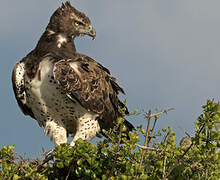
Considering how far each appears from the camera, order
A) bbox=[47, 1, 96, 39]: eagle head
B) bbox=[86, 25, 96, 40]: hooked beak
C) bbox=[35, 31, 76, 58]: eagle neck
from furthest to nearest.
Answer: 1. bbox=[86, 25, 96, 40]: hooked beak
2. bbox=[47, 1, 96, 39]: eagle head
3. bbox=[35, 31, 76, 58]: eagle neck

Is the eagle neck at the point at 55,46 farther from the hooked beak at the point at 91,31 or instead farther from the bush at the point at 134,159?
the bush at the point at 134,159

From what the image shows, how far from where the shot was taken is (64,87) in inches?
298

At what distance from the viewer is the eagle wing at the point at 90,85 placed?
762 centimetres

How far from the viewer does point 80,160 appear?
5.53 metres

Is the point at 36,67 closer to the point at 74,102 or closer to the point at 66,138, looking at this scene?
the point at 74,102

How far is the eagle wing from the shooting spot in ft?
25.0

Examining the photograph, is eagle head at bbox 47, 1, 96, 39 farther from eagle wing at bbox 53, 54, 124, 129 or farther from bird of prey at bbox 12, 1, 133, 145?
eagle wing at bbox 53, 54, 124, 129

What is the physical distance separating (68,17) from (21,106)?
6.26 ft

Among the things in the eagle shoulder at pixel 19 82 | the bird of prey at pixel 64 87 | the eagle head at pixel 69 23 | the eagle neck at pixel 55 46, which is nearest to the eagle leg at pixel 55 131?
the bird of prey at pixel 64 87

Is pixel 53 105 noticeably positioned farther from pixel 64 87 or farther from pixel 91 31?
pixel 91 31

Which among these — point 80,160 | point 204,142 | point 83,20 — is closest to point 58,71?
point 83,20

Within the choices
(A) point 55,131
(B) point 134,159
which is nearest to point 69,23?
(A) point 55,131

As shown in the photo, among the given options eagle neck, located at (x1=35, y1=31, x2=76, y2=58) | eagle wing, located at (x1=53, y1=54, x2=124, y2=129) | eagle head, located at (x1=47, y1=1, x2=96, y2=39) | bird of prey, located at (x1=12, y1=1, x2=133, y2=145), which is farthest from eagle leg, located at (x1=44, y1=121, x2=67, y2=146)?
eagle head, located at (x1=47, y1=1, x2=96, y2=39)

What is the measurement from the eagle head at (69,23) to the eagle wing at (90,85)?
1.68 ft
